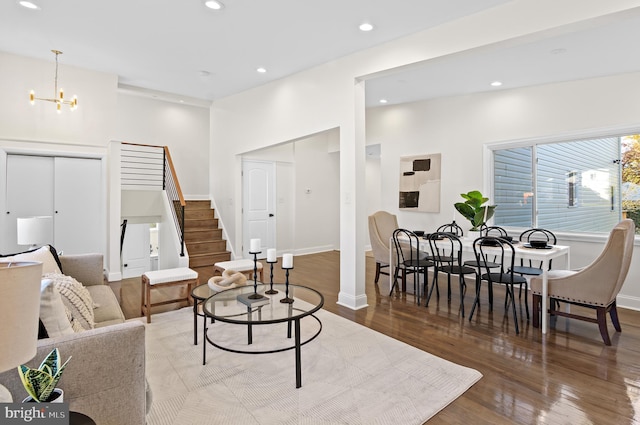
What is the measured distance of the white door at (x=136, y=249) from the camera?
7.26 m

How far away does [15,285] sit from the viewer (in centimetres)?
93

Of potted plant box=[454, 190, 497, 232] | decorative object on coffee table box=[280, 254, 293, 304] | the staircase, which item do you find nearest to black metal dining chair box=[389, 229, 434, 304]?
potted plant box=[454, 190, 497, 232]

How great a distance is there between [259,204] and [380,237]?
328cm

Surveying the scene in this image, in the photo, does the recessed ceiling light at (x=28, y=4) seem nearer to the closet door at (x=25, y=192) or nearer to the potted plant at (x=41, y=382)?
the closet door at (x=25, y=192)

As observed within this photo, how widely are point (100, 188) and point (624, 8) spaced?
6.57m

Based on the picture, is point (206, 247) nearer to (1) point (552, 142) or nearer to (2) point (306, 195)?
(2) point (306, 195)

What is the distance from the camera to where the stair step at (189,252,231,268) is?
6.26m

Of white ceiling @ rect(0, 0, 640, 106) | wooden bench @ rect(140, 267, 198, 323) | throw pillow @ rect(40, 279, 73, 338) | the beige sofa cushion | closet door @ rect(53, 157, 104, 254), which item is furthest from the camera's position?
closet door @ rect(53, 157, 104, 254)

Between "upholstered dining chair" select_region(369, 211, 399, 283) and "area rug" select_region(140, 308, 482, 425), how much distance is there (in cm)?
202

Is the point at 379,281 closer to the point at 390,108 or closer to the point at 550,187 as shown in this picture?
the point at 550,187

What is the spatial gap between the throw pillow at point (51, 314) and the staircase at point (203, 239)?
4238mm

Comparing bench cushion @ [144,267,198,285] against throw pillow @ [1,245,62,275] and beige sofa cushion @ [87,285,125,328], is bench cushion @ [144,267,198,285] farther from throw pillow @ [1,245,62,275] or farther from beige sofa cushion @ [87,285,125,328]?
throw pillow @ [1,245,62,275]

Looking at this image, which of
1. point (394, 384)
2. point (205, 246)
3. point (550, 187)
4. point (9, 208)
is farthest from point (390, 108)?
point (9, 208)

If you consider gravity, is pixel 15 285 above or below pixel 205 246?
above
